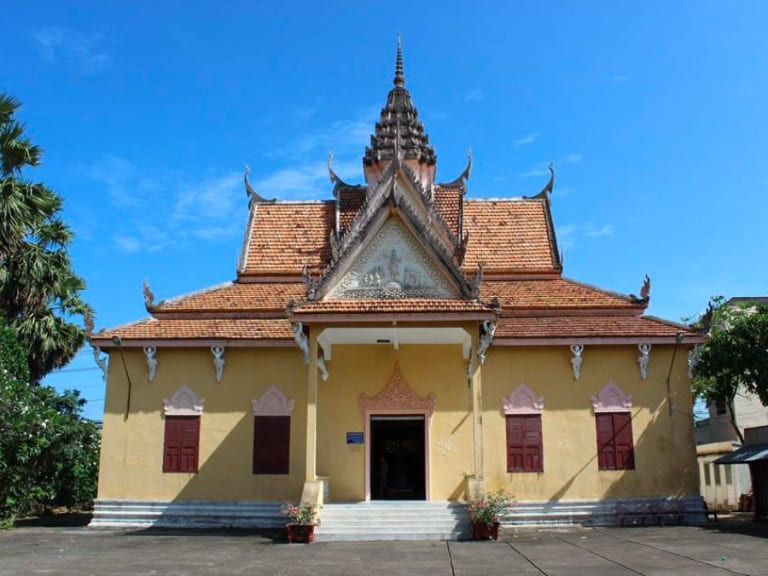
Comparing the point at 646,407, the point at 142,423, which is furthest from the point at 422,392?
the point at 142,423

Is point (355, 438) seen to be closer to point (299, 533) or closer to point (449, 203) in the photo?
point (299, 533)

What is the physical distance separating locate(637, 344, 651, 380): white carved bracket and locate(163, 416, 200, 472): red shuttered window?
32.4 feet

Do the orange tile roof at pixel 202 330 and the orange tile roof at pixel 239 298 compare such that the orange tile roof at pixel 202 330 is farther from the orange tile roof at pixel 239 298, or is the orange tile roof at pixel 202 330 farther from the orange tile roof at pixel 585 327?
the orange tile roof at pixel 585 327

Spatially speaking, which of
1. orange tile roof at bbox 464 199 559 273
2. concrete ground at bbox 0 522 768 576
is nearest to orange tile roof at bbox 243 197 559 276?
orange tile roof at bbox 464 199 559 273

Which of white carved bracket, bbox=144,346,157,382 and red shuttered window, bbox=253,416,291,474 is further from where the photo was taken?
white carved bracket, bbox=144,346,157,382

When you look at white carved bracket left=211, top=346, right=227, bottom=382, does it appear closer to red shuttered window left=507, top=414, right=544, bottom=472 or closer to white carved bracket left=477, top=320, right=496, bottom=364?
white carved bracket left=477, top=320, right=496, bottom=364

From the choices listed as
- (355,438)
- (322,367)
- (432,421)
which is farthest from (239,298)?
(432,421)

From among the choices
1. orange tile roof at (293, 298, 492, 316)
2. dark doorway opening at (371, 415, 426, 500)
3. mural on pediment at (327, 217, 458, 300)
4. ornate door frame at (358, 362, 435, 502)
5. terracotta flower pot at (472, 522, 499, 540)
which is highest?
mural on pediment at (327, 217, 458, 300)

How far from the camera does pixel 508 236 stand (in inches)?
795

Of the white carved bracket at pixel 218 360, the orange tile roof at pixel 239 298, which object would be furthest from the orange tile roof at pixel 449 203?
the white carved bracket at pixel 218 360

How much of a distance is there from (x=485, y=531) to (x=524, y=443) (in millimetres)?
3690

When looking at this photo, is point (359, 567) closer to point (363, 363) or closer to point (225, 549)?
point (225, 549)

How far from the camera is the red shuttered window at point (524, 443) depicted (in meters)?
16.1

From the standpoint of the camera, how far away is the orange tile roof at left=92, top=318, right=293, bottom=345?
16484 mm
